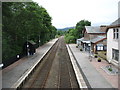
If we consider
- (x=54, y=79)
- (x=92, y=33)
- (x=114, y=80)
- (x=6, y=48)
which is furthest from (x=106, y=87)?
(x=92, y=33)

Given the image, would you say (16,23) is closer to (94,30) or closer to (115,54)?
(115,54)

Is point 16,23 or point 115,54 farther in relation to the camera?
point 16,23

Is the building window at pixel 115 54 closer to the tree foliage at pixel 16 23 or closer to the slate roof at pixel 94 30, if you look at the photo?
the tree foliage at pixel 16 23

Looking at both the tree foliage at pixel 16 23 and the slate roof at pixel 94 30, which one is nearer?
the tree foliage at pixel 16 23

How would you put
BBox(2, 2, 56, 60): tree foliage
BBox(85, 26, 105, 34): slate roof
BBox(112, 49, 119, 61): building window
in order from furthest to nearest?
BBox(85, 26, 105, 34): slate roof < BBox(112, 49, 119, 61): building window < BBox(2, 2, 56, 60): tree foliage

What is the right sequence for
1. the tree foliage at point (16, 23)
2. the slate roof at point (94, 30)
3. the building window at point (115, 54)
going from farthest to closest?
1. the slate roof at point (94, 30)
2. the building window at point (115, 54)
3. the tree foliage at point (16, 23)

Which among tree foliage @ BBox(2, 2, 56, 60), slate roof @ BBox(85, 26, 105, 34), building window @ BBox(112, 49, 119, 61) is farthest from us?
slate roof @ BBox(85, 26, 105, 34)

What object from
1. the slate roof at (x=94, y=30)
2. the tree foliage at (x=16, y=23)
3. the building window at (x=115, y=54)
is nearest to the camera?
the tree foliage at (x=16, y=23)

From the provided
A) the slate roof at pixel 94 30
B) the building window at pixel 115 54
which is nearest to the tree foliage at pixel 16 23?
the building window at pixel 115 54

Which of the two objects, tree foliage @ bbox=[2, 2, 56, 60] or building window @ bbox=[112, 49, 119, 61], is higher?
tree foliage @ bbox=[2, 2, 56, 60]

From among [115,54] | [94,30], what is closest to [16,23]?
[115,54]

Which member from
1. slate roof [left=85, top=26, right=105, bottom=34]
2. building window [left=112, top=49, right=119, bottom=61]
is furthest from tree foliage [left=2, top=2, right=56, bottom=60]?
slate roof [left=85, top=26, right=105, bottom=34]

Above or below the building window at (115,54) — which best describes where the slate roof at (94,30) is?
above

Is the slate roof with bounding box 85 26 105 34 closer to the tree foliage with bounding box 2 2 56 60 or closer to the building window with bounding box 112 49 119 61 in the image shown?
the tree foliage with bounding box 2 2 56 60
